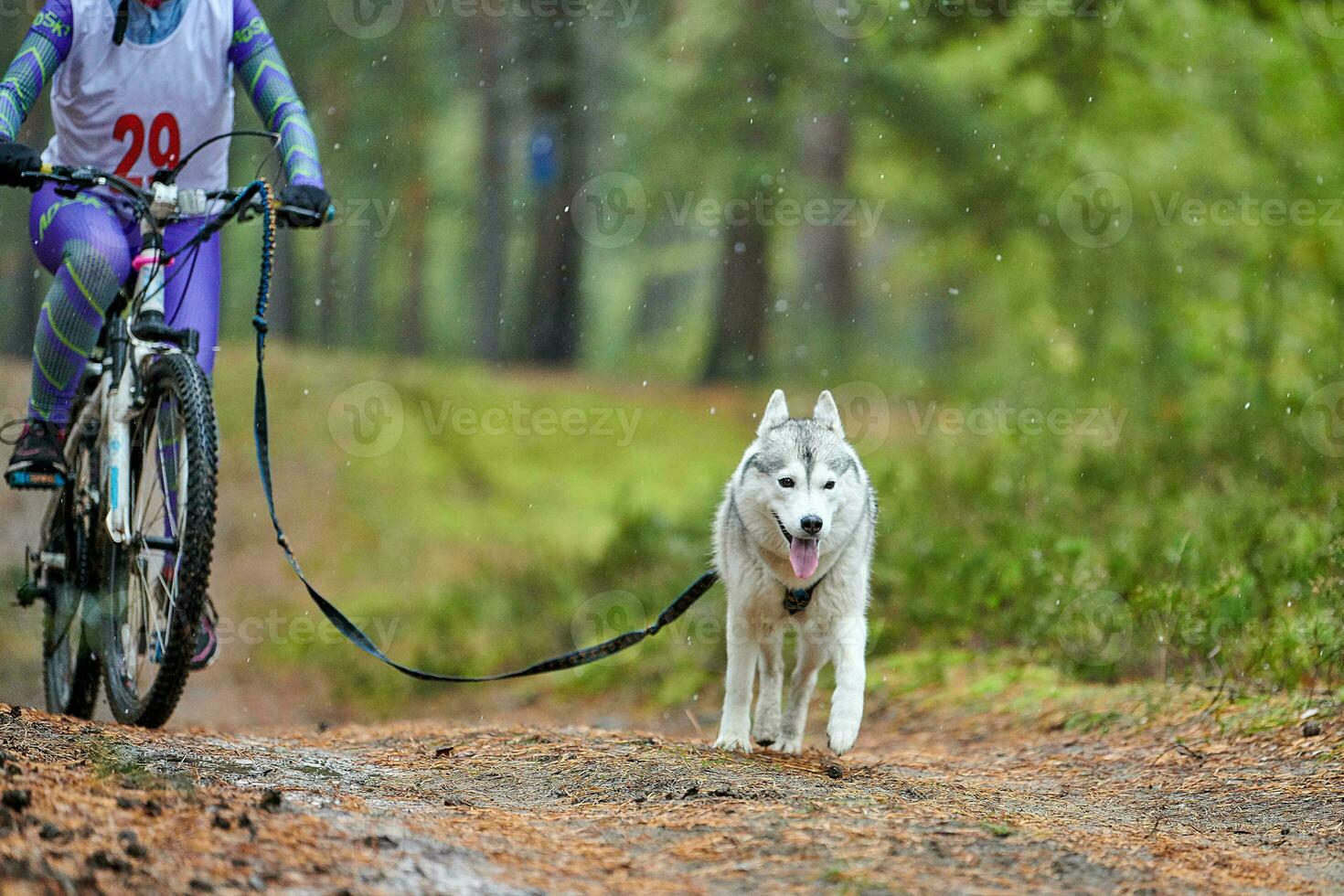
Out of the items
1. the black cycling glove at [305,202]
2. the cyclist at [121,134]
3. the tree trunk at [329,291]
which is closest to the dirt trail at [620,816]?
the cyclist at [121,134]

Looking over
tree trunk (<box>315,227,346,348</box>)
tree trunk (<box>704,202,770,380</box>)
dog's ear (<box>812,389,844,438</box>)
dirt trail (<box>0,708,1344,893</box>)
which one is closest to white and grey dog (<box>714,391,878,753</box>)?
Answer: dog's ear (<box>812,389,844,438</box>)

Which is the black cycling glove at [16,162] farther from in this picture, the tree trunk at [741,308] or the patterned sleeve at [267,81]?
the tree trunk at [741,308]

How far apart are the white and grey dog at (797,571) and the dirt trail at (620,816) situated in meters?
0.32

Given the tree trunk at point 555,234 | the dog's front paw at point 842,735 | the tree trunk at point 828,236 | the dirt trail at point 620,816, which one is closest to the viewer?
the dirt trail at point 620,816

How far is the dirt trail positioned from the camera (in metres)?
2.97

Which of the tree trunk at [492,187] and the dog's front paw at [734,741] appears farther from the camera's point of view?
the tree trunk at [492,187]

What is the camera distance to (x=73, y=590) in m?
5.46

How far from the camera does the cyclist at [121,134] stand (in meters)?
5.08

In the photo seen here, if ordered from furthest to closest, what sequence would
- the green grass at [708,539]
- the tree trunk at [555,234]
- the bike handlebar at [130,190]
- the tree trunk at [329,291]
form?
the tree trunk at [329,291]
the tree trunk at [555,234]
the green grass at [708,539]
the bike handlebar at [130,190]

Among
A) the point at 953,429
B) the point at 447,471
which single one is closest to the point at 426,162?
the point at 447,471

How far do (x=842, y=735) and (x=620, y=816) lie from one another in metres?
1.29

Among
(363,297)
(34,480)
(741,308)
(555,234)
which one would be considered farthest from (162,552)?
(363,297)

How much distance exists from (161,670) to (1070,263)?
12.9 m

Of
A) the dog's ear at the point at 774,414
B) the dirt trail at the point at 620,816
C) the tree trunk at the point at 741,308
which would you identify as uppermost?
the tree trunk at the point at 741,308
